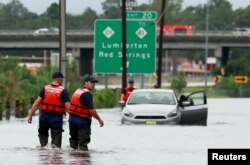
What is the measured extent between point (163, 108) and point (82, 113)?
1156 centimetres

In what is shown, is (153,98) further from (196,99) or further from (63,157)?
(63,157)

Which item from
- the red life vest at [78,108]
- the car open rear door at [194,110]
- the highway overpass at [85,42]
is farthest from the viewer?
the highway overpass at [85,42]

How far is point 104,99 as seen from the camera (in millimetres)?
59938

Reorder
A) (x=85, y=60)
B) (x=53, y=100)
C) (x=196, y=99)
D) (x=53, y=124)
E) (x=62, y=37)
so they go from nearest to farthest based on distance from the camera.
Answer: (x=53, y=100), (x=53, y=124), (x=196, y=99), (x=62, y=37), (x=85, y=60)

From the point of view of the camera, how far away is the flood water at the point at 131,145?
20.4m

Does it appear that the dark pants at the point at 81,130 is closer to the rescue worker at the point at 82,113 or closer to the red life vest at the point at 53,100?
the rescue worker at the point at 82,113

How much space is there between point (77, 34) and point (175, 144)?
99914 millimetres

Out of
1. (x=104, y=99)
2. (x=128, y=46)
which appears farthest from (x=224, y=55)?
(x=128, y=46)

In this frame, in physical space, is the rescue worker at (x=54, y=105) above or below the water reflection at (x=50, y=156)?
above

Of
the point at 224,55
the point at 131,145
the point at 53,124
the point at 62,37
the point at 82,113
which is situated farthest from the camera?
the point at 224,55

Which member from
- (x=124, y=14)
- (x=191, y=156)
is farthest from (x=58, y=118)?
(x=124, y=14)

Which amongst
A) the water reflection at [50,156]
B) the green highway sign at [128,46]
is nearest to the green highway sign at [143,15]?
the green highway sign at [128,46]

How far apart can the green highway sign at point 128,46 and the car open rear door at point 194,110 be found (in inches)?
611

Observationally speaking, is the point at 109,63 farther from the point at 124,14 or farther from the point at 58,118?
the point at 58,118
